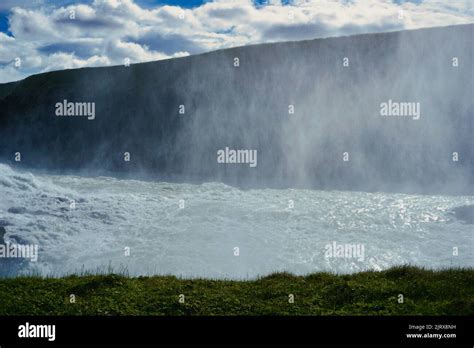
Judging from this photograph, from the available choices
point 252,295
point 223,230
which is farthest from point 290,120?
point 252,295

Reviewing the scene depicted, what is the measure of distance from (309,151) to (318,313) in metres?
44.7

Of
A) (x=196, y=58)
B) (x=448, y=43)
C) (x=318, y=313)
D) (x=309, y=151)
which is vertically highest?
(x=196, y=58)

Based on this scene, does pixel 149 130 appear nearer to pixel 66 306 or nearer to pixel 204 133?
pixel 204 133

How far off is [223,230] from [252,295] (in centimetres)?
1337

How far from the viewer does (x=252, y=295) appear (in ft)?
42.0

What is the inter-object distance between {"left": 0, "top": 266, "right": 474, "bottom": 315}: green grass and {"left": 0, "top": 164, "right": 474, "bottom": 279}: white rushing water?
4.10 m

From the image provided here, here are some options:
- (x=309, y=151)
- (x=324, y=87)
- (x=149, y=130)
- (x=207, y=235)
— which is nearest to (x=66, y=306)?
(x=207, y=235)

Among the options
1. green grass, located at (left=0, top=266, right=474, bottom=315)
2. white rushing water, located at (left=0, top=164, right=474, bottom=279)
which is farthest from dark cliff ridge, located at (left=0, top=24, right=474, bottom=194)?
green grass, located at (left=0, top=266, right=474, bottom=315)

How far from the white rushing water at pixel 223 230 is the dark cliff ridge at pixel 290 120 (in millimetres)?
11408

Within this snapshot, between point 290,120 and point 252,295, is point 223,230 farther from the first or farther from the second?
point 290,120

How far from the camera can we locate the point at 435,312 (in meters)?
11.3

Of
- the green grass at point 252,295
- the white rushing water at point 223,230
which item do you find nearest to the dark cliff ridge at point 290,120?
the white rushing water at point 223,230

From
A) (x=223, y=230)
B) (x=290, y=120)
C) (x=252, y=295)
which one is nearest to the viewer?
(x=252, y=295)

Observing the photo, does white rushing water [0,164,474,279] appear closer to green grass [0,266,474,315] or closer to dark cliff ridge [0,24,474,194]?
green grass [0,266,474,315]
